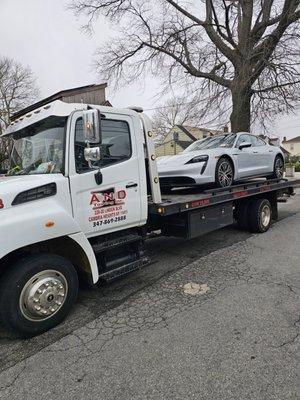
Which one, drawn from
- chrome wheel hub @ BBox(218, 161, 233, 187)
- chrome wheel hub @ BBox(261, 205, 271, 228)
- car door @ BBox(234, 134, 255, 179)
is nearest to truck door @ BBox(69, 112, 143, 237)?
chrome wheel hub @ BBox(218, 161, 233, 187)

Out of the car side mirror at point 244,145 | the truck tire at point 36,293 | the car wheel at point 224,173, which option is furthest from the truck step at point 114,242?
the car side mirror at point 244,145

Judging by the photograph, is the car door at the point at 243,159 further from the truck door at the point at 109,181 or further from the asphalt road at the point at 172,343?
the truck door at the point at 109,181

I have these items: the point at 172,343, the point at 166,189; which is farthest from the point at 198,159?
the point at 172,343

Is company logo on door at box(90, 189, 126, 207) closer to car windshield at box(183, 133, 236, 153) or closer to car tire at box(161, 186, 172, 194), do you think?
car tire at box(161, 186, 172, 194)

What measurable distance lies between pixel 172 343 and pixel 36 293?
4.83 feet

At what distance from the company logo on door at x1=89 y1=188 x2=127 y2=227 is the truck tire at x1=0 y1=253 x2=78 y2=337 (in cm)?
69

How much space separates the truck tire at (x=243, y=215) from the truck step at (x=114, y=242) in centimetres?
384

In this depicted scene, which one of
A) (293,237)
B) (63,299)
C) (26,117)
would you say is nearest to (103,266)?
(63,299)

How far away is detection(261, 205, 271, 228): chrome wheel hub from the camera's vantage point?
26.0 feet

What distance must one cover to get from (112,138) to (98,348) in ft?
8.27

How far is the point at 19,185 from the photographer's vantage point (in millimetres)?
3533

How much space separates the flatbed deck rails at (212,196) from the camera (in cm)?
506

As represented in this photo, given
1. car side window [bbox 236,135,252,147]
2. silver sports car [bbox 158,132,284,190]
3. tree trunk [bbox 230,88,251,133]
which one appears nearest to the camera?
silver sports car [bbox 158,132,284,190]

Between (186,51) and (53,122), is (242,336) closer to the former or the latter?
(53,122)
